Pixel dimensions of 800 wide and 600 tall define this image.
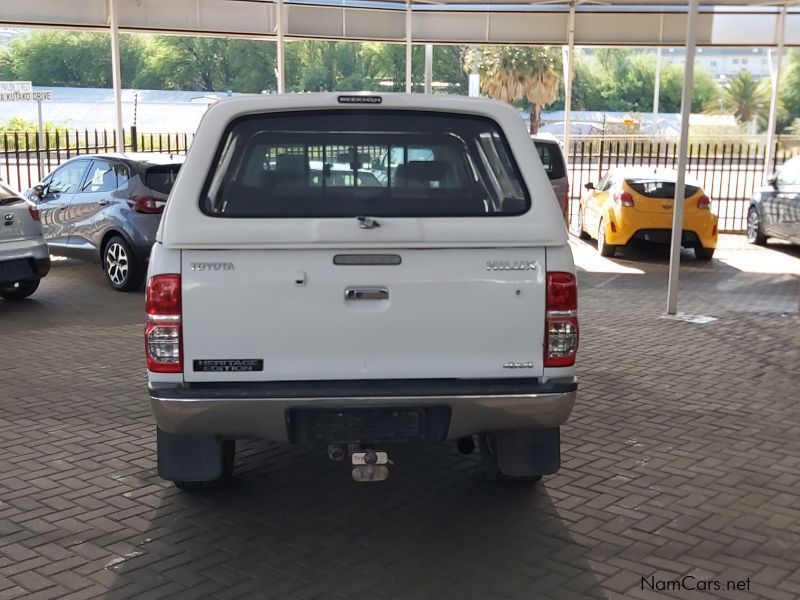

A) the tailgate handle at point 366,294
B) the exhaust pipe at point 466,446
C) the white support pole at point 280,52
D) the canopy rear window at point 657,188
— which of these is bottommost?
the exhaust pipe at point 466,446

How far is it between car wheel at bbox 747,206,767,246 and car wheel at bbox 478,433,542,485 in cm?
1264

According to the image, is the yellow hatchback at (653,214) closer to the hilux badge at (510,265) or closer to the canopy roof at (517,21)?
the canopy roof at (517,21)

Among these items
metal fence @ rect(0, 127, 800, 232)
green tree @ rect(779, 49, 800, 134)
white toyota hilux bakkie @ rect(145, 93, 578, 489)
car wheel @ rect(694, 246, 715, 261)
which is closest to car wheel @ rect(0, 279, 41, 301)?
metal fence @ rect(0, 127, 800, 232)

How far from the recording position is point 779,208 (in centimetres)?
1538

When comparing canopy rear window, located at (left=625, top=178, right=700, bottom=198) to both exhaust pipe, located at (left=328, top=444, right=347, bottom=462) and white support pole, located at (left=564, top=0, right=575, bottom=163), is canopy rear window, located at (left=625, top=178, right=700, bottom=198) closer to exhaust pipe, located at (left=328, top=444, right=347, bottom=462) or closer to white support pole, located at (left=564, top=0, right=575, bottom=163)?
white support pole, located at (left=564, top=0, right=575, bottom=163)

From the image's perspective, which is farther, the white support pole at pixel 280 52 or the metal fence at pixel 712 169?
the metal fence at pixel 712 169

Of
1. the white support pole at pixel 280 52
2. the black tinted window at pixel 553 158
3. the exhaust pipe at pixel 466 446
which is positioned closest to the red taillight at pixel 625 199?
the black tinted window at pixel 553 158

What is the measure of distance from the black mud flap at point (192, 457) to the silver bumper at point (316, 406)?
0.37m

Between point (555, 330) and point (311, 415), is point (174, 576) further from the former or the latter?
point (555, 330)

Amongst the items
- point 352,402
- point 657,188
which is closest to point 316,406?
point 352,402

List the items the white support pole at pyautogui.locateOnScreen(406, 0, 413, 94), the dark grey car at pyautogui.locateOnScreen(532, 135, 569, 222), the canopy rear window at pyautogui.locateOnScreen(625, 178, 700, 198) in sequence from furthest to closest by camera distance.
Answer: the white support pole at pyautogui.locateOnScreen(406, 0, 413, 94) → the canopy rear window at pyautogui.locateOnScreen(625, 178, 700, 198) → the dark grey car at pyautogui.locateOnScreen(532, 135, 569, 222)

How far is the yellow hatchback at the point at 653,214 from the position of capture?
1445 centimetres

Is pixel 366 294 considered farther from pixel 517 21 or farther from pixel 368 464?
pixel 517 21

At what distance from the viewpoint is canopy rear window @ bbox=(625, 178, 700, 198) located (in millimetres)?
14586
